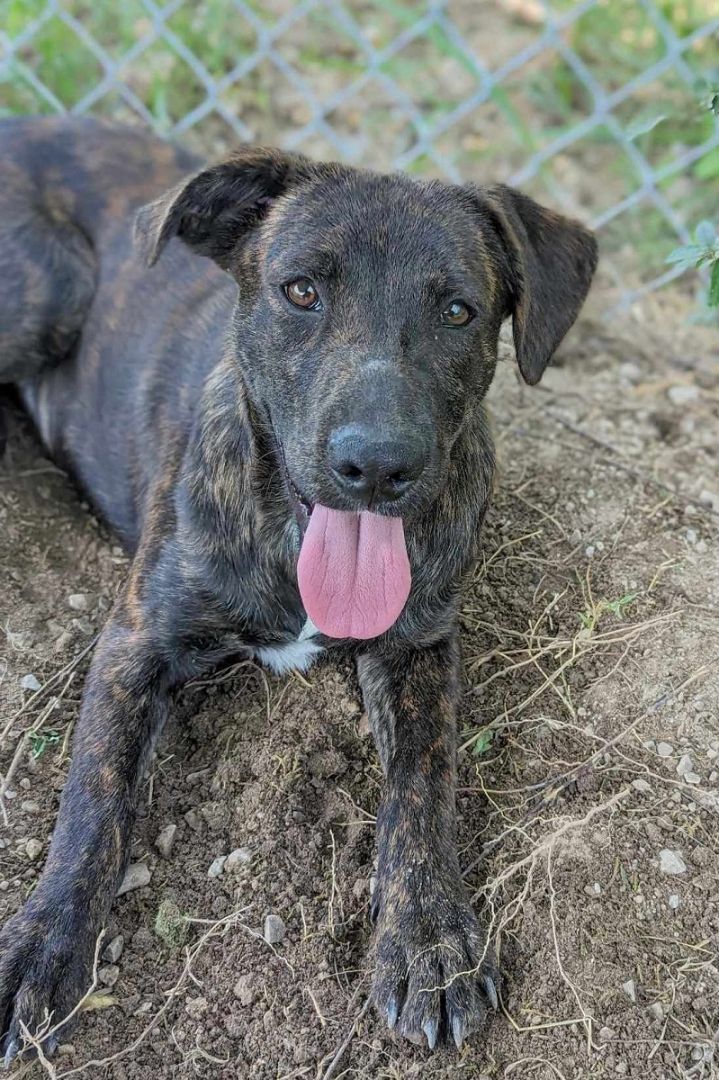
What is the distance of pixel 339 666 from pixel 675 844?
1.14m

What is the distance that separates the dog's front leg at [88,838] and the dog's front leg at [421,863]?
687 millimetres

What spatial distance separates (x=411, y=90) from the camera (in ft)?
20.0

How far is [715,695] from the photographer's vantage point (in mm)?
3400

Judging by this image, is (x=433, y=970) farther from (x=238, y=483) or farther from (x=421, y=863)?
(x=238, y=483)

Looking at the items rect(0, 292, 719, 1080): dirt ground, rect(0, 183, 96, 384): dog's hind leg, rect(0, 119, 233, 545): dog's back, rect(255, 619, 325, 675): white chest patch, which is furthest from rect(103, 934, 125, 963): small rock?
rect(0, 183, 96, 384): dog's hind leg

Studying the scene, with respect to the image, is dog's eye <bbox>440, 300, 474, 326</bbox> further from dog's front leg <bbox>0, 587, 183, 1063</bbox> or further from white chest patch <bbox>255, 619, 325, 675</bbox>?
dog's front leg <bbox>0, 587, 183, 1063</bbox>

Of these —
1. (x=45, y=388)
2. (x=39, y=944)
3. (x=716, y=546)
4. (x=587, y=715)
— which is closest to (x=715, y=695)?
(x=587, y=715)

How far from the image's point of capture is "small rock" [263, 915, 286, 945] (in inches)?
115

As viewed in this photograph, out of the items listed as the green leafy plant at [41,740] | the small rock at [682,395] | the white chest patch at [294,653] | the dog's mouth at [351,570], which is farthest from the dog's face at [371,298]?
the small rock at [682,395]

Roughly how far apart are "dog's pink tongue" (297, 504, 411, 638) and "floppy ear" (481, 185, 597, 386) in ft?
2.10

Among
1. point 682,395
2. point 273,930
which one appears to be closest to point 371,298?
point 273,930

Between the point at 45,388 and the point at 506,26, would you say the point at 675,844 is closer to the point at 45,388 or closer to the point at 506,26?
the point at 45,388

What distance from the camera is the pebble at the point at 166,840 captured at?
3.13 m

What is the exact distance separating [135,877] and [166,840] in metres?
0.13
